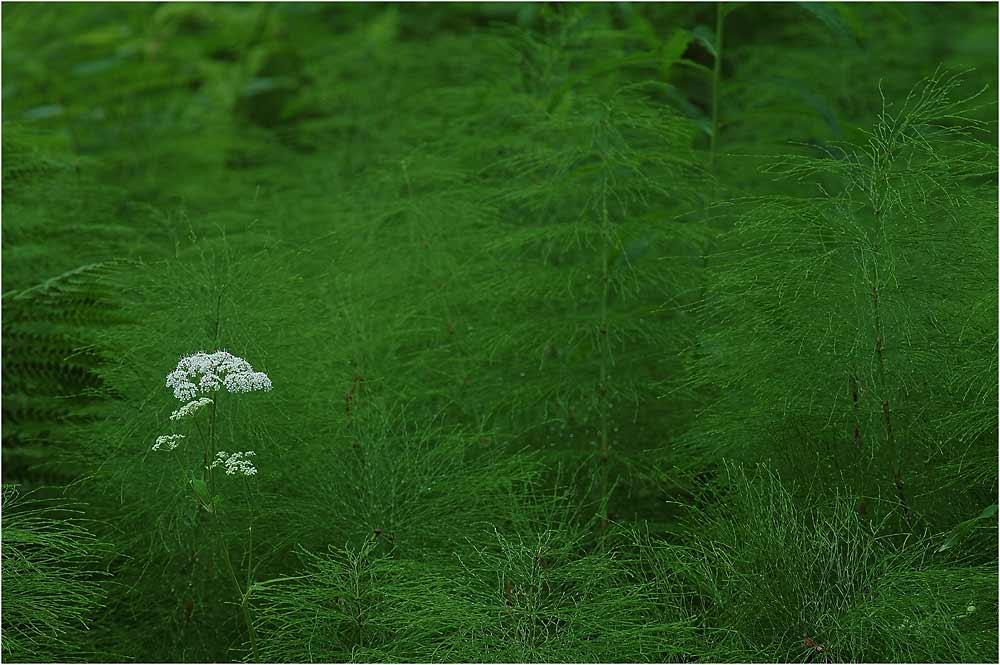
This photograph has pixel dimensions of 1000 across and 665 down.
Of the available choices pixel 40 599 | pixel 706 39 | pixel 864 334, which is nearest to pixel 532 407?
→ pixel 864 334

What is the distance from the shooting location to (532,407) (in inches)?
92.7

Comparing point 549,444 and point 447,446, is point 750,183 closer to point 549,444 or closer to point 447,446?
point 549,444

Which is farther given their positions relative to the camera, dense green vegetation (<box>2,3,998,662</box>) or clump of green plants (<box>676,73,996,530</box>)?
clump of green plants (<box>676,73,996,530</box>)

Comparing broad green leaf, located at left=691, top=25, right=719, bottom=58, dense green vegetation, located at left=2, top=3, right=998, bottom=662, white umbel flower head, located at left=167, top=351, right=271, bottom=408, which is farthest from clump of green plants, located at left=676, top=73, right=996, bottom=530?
white umbel flower head, located at left=167, top=351, right=271, bottom=408

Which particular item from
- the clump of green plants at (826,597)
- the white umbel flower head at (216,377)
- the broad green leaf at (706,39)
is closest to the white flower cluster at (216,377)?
the white umbel flower head at (216,377)

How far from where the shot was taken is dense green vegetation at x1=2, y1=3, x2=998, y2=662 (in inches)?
64.6

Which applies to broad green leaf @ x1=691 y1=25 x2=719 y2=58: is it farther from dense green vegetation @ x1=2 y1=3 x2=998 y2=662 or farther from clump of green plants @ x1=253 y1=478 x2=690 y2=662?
clump of green plants @ x1=253 y1=478 x2=690 y2=662

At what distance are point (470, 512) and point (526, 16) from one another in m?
1.84

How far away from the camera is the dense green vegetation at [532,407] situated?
1640 millimetres

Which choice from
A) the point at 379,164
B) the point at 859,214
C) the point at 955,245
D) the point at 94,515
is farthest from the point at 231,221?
the point at 955,245

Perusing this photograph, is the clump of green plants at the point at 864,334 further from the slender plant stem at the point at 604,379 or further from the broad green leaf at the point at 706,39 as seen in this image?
the broad green leaf at the point at 706,39

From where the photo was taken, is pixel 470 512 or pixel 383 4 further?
pixel 383 4

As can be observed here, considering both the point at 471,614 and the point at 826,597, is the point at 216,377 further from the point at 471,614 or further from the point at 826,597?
the point at 826,597

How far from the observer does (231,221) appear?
2.95 meters
